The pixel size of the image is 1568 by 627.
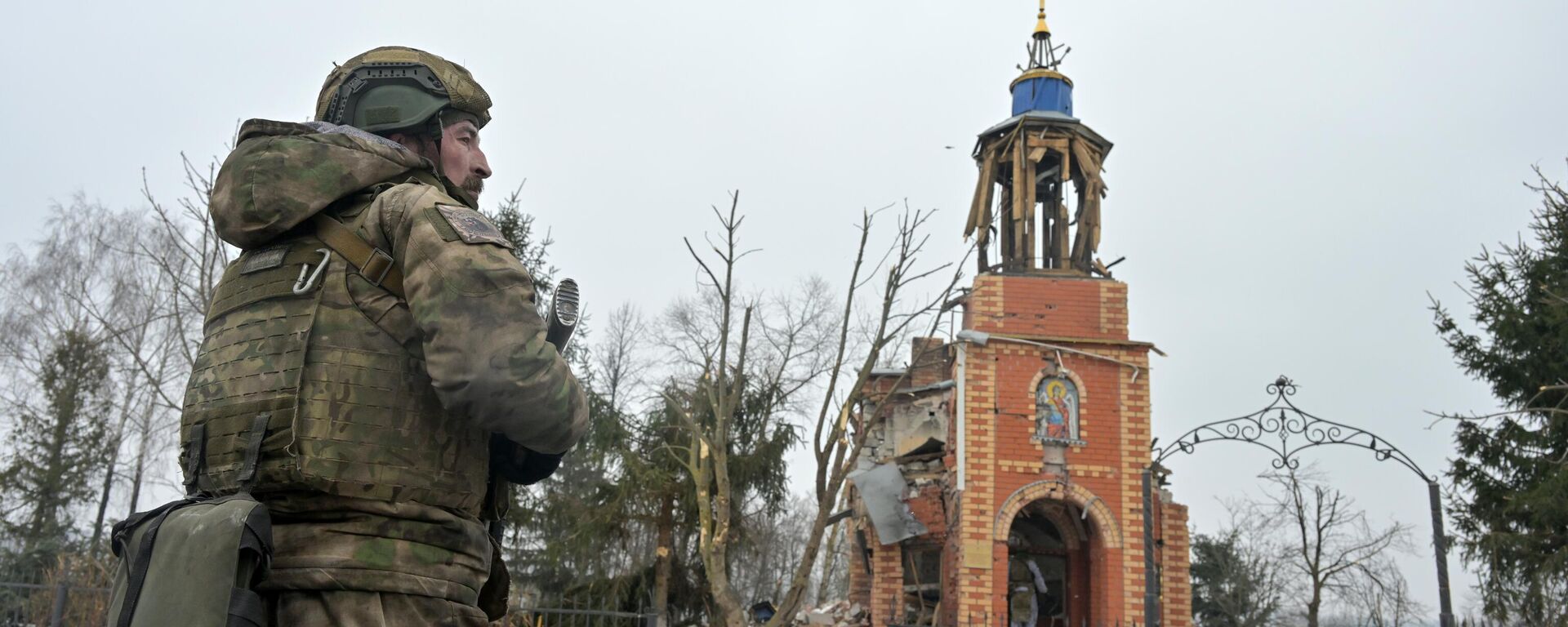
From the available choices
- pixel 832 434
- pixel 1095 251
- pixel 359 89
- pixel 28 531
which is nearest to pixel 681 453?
pixel 832 434

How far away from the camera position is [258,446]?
2303mm

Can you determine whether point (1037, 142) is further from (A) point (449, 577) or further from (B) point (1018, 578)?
(A) point (449, 577)

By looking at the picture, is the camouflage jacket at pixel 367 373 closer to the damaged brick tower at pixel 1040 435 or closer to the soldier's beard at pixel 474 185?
the soldier's beard at pixel 474 185

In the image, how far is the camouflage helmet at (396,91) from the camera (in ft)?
9.04

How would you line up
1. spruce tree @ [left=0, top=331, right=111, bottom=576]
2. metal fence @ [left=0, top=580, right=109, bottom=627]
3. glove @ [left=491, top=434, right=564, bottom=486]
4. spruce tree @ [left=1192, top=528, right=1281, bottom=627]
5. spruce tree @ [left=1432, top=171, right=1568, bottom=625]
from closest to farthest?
glove @ [left=491, top=434, right=564, bottom=486] < metal fence @ [left=0, top=580, right=109, bottom=627] < spruce tree @ [left=1432, top=171, right=1568, bottom=625] < spruce tree @ [left=0, top=331, right=111, bottom=576] < spruce tree @ [left=1192, top=528, right=1281, bottom=627]

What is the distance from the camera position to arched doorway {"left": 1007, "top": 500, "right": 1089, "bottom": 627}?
20.3 meters

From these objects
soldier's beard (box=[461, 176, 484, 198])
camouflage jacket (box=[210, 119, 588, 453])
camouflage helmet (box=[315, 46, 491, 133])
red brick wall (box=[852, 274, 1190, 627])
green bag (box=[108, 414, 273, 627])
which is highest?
red brick wall (box=[852, 274, 1190, 627])

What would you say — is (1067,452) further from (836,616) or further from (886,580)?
(836,616)

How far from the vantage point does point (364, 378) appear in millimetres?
2389

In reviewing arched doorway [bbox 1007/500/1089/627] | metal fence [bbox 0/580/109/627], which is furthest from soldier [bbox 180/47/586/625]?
arched doorway [bbox 1007/500/1089/627]

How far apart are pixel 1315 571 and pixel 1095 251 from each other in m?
12.3

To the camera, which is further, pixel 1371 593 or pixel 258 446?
pixel 1371 593

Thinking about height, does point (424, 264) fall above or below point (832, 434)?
below

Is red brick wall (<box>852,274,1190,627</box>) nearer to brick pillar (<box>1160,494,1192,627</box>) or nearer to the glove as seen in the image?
brick pillar (<box>1160,494,1192,627</box>)
